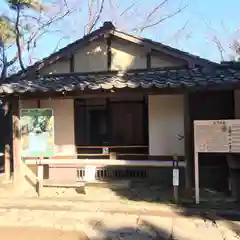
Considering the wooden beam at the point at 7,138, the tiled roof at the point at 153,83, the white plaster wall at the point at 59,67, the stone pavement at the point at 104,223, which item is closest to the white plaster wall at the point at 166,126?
the tiled roof at the point at 153,83

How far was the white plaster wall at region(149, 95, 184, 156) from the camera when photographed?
973 cm

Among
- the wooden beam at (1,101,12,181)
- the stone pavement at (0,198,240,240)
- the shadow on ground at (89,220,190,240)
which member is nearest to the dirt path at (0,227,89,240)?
the stone pavement at (0,198,240,240)

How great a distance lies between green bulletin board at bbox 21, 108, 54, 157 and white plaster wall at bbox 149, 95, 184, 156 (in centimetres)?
299

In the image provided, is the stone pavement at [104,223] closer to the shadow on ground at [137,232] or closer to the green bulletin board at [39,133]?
the shadow on ground at [137,232]

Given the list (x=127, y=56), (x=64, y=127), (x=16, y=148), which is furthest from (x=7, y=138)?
(x=127, y=56)

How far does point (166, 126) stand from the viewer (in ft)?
32.2

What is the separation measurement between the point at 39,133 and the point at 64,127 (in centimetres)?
169

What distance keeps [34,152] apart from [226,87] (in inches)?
205

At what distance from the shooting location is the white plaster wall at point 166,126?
31.9ft

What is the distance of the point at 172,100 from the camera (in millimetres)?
9844

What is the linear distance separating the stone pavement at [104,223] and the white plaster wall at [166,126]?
269 centimetres

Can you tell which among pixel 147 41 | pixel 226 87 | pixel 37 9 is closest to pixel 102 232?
pixel 226 87

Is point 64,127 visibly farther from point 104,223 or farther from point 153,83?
point 104,223

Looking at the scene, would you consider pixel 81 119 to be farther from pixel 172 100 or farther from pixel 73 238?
pixel 73 238
